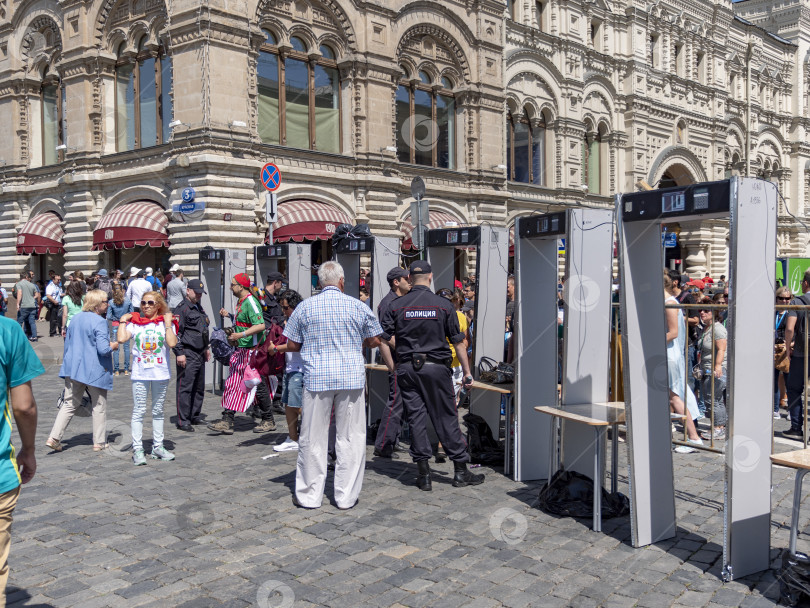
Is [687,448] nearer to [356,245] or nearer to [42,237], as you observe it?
[356,245]

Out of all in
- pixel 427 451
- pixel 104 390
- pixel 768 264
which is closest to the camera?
pixel 768 264

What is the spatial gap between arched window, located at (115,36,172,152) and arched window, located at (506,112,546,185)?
13.2 metres

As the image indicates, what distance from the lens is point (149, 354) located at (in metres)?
7.96

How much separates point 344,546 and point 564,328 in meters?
2.49

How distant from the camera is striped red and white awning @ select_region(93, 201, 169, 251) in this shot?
67.5 ft

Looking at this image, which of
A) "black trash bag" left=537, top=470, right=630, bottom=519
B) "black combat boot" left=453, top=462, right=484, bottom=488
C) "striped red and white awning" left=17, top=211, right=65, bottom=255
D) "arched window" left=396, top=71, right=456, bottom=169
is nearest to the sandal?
"black combat boot" left=453, top=462, right=484, bottom=488

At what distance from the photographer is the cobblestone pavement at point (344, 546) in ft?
15.0

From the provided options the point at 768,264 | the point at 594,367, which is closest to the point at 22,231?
the point at 594,367

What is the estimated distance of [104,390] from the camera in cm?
846

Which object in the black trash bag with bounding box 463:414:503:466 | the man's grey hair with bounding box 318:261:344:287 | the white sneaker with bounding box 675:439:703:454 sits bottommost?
the white sneaker with bounding box 675:439:703:454

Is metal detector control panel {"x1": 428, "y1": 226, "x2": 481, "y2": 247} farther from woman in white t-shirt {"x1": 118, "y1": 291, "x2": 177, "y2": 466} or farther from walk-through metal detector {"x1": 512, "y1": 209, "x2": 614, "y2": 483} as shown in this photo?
woman in white t-shirt {"x1": 118, "y1": 291, "x2": 177, "y2": 466}

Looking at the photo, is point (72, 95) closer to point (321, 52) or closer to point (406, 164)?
point (321, 52)

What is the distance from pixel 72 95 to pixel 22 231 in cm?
471

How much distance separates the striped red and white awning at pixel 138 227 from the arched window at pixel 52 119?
193 inches
